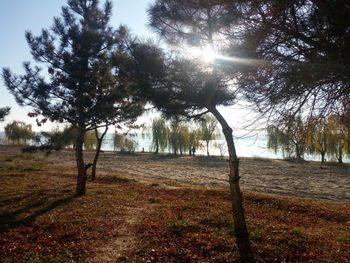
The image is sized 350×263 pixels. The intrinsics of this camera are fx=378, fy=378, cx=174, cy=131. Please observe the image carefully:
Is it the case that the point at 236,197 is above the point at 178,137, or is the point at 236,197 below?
below

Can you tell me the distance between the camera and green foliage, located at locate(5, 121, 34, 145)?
82062mm

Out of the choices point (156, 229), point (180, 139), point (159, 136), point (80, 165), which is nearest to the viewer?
point (156, 229)

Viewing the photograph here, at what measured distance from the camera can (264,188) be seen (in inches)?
911

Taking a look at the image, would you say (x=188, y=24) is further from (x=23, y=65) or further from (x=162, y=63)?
(x=23, y=65)

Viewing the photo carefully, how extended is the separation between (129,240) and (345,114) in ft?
19.3

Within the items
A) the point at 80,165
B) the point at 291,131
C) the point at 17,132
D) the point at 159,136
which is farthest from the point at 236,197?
the point at 17,132

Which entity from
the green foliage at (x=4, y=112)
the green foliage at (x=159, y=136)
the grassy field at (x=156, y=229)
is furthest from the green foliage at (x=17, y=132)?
the grassy field at (x=156, y=229)

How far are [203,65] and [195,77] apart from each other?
1.55ft

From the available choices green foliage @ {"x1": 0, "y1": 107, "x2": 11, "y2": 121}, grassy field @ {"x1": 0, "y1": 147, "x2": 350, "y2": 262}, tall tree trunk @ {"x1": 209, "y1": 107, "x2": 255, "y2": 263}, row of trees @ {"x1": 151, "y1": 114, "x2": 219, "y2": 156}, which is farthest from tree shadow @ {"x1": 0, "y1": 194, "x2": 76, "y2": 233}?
row of trees @ {"x1": 151, "y1": 114, "x2": 219, "y2": 156}

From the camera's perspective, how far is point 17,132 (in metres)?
82.4

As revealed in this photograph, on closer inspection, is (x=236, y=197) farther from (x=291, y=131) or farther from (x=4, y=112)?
(x=4, y=112)

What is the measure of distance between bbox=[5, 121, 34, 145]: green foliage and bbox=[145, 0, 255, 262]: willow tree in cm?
7844

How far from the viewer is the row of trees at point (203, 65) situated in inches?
213

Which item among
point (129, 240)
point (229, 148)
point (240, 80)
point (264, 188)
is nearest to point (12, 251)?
point (129, 240)
